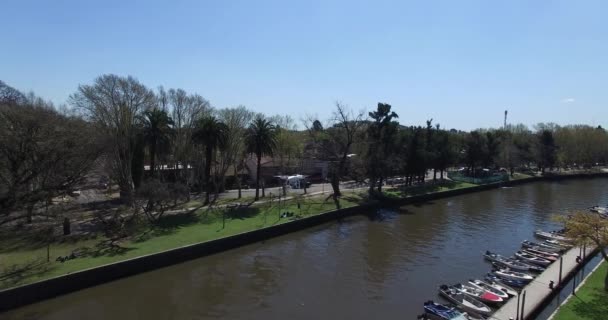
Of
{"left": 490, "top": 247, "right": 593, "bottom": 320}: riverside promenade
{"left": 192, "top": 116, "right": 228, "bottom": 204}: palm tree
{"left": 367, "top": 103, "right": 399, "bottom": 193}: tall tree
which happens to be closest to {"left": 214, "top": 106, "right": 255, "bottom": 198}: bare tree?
{"left": 192, "top": 116, "right": 228, "bottom": 204}: palm tree

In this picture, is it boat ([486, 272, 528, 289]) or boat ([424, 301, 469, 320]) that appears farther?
boat ([486, 272, 528, 289])

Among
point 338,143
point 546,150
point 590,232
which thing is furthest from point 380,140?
point 546,150

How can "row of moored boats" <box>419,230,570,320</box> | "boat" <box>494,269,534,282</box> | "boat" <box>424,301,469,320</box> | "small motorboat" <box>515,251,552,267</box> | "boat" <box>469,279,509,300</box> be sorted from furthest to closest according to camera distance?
"small motorboat" <box>515,251,552,267</box>
"boat" <box>494,269,534,282</box>
"boat" <box>469,279,509,300</box>
"row of moored boats" <box>419,230,570,320</box>
"boat" <box>424,301,469,320</box>

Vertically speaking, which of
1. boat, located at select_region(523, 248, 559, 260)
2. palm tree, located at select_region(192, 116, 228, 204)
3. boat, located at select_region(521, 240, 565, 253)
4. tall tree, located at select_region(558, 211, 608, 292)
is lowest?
boat, located at select_region(523, 248, 559, 260)

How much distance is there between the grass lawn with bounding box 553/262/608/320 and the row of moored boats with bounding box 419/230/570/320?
3.55 m

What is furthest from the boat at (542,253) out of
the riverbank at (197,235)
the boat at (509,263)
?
the riverbank at (197,235)

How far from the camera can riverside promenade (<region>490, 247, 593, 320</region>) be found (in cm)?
2156

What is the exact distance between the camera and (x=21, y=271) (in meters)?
25.3

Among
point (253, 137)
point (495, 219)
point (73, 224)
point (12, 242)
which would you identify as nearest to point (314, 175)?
point (253, 137)

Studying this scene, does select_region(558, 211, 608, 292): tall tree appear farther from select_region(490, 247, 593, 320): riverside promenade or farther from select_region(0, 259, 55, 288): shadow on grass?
select_region(0, 259, 55, 288): shadow on grass

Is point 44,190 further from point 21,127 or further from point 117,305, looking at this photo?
point 117,305

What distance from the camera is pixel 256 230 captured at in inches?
1494

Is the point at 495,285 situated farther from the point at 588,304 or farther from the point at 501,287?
the point at 588,304

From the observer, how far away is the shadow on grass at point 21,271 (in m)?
23.8
